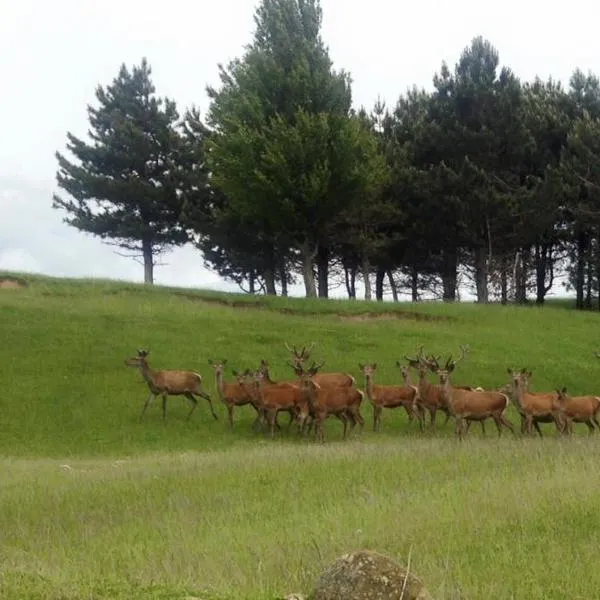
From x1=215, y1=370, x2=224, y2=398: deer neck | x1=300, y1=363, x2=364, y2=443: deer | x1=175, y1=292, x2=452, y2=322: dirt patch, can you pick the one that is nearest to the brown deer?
x1=300, y1=363, x2=364, y2=443: deer

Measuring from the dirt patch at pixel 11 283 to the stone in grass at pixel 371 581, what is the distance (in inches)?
1171

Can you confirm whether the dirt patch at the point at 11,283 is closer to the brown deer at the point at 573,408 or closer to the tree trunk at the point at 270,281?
the tree trunk at the point at 270,281

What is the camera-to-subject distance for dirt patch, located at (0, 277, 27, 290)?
32303mm

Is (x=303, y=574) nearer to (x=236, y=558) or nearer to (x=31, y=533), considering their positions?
(x=236, y=558)

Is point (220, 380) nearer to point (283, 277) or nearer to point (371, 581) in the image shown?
point (371, 581)

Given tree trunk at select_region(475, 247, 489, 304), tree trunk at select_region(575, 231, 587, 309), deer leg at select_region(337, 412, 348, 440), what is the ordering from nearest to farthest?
deer leg at select_region(337, 412, 348, 440) → tree trunk at select_region(475, 247, 489, 304) → tree trunk at select_region(575, 231, 587, 309)

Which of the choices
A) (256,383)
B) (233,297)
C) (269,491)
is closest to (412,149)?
(233,297)

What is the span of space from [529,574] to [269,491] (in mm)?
4741

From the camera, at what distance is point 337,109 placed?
37.4 meters

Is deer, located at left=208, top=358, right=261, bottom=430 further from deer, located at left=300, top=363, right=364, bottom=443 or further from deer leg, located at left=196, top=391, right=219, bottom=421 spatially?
deer, located at left=300, top=363, right=364, bottom=443

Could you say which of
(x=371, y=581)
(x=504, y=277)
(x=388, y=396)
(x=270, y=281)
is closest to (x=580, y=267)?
(x=504, y=277)

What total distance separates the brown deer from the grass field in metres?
0.92

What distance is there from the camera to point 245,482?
11.0 meters

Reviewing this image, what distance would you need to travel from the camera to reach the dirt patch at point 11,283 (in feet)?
106
